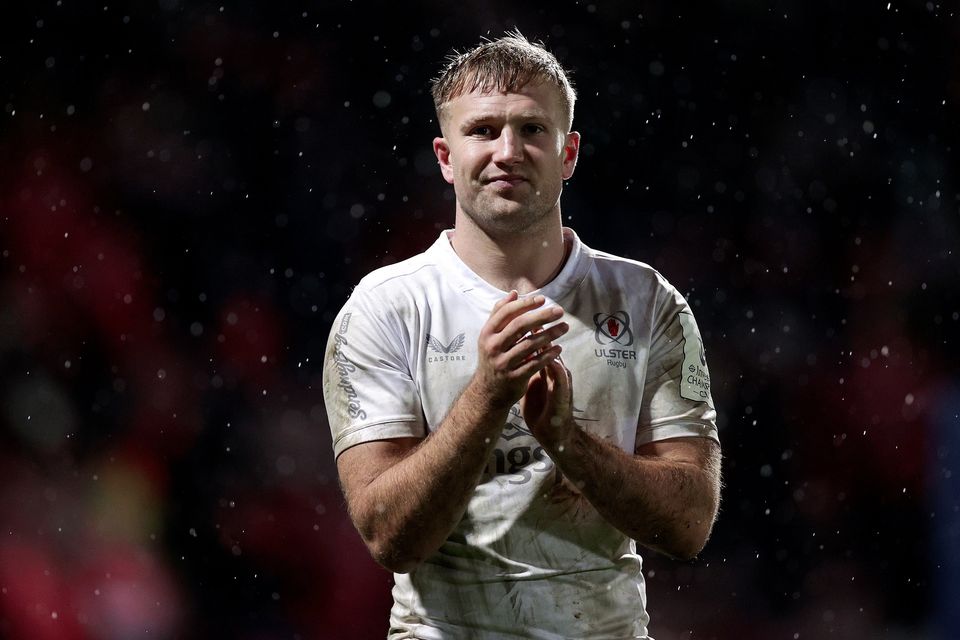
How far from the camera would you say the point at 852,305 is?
6.13m

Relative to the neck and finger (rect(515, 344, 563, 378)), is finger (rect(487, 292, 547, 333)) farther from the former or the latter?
the neck

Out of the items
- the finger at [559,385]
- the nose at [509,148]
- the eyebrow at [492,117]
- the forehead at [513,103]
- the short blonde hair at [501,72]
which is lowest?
the finger at [559,385]

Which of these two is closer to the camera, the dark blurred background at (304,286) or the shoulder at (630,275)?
the shoulder at (630,275)

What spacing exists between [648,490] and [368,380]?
68 cm

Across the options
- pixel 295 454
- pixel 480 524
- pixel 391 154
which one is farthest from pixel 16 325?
pixel 480 524

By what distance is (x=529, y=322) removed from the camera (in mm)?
2318

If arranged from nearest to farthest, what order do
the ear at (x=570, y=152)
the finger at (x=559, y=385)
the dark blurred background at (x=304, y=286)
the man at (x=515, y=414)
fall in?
the finger at (x=559, y=385) < the man at (x=515, y=414) < the ear at (x=570, y=152) < the dark blurred background at (x=304, y=286)

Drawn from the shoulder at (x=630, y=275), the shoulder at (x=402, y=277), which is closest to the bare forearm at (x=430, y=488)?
the shoulder at (x=402, y=277)

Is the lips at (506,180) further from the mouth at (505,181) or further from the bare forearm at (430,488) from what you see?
the bare forearm at (430,488)

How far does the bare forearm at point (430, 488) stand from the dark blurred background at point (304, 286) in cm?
296

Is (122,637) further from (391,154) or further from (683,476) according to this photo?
(683,476)

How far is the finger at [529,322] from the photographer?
2.31 meters

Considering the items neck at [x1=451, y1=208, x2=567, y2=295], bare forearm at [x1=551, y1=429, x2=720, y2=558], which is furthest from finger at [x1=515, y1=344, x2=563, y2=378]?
neck at [x1=451, y1=208, x2=567, y2=295]

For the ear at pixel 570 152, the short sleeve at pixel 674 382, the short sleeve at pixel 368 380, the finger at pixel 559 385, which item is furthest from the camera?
the ear at pixel 570 152
